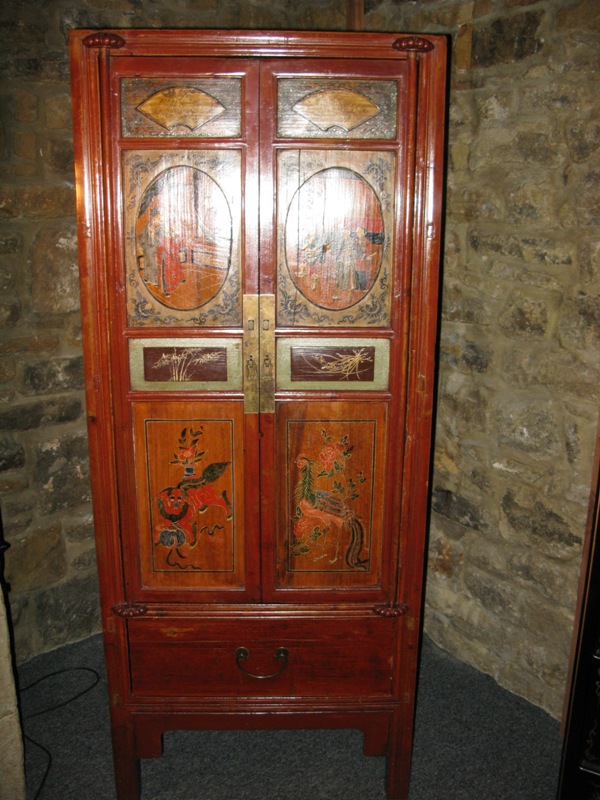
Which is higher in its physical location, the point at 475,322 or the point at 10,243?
the point at 10,243

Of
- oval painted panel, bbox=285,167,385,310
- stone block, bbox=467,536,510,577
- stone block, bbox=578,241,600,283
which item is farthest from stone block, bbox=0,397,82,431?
stone block, bbox=578,241,600,283

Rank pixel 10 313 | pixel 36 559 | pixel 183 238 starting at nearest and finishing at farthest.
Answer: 1. pixel 183 238
2. pixel 10 313
3. pixel 36 559

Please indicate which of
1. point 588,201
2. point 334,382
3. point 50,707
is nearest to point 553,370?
point 588,201

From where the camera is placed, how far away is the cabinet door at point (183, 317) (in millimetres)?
1633

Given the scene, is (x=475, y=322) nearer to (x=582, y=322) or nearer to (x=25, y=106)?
(x=582, y=322)

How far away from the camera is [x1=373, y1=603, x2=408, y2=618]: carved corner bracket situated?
189 centimetres

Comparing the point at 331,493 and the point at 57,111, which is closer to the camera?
the point at 331,493

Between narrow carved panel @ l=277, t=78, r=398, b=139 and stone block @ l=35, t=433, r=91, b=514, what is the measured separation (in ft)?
5.11

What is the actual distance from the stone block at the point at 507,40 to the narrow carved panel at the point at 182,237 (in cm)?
111

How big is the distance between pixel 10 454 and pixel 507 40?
230cm

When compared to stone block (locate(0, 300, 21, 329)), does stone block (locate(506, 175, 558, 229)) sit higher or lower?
higher

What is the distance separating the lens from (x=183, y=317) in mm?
1733

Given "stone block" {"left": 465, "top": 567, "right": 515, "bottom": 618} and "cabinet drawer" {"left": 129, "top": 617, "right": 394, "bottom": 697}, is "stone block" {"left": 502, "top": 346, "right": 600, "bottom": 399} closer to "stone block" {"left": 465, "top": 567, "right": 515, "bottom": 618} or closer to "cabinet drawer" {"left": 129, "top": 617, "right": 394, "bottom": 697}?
"stone block" {"left": 465, "top": 567, "right": 515, "bottom": 618}

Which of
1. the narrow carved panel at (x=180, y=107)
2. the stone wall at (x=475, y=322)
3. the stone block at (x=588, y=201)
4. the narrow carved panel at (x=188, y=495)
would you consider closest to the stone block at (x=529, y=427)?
the stone wall at (x=475, y=322)
